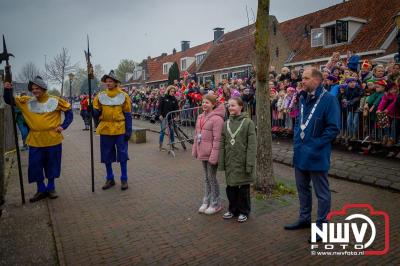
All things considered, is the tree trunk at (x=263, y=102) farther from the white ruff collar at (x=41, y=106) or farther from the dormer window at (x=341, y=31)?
the dormer window at (x=341, y=31)

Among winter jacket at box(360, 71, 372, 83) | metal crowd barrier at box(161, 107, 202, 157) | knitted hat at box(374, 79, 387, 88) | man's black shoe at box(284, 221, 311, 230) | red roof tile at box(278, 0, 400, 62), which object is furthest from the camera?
red roof tile at box(278, 0, 400, 62)

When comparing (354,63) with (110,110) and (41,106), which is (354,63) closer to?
(110,110)

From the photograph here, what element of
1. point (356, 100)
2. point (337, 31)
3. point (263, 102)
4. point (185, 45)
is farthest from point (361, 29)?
point (185, 45)

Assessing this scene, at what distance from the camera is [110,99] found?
652 cm

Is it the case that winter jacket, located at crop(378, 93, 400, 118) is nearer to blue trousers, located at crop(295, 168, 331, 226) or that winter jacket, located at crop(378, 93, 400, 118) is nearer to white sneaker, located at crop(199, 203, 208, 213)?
blue trousers, located at crop(295, 168, 331, 226)

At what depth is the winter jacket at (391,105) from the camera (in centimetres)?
748

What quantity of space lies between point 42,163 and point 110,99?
1668 mm

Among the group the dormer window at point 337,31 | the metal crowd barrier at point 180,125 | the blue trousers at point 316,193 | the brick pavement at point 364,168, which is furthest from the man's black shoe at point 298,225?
the dormer window at point 337,31

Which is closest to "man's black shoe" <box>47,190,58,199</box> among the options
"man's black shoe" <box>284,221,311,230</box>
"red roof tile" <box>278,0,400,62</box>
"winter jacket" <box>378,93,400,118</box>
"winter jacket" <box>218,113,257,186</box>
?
"winter jacket" <box>218,113,257,186</box>

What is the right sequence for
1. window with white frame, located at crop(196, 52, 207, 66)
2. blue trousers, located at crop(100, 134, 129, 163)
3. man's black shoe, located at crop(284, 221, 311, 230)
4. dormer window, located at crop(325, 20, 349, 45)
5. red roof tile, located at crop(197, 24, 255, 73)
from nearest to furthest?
man's black shoe, located at crop(284, 221, 311, 230) < blue trousers, located at crop(100, 134, 129, 163) < dormer window, located at crop(325, 20, 349, 45) < red roof tile, located at crop(197, 24, 255, 73) < window with white frame, located at crop(196, 52, 207, 66)

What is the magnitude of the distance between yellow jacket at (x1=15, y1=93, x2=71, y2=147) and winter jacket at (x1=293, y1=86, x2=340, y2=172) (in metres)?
4.32

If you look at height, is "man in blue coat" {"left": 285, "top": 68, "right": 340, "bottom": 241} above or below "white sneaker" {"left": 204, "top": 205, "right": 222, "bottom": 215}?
above

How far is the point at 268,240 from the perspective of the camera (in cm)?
417

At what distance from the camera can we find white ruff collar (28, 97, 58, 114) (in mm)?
6066
